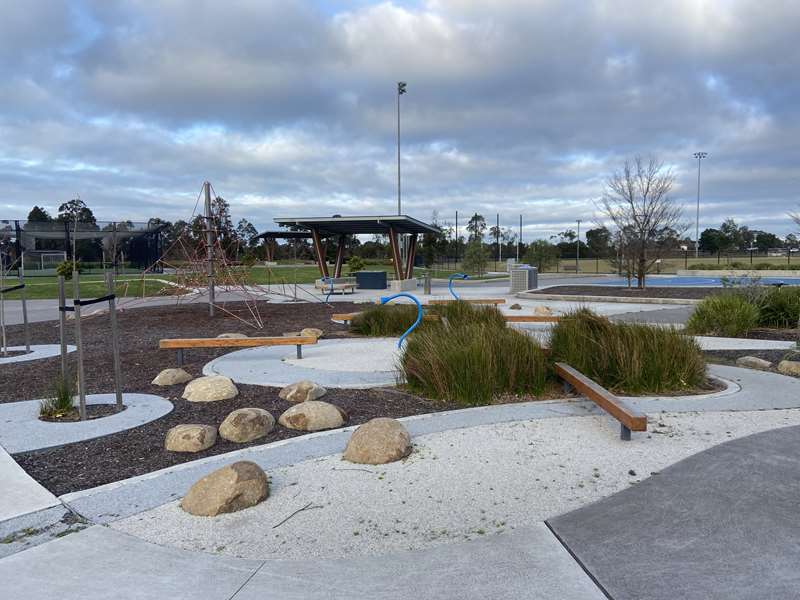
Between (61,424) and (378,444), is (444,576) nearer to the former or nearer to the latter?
(378,444)

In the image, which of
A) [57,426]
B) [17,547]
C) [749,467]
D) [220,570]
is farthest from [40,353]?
[749,467]

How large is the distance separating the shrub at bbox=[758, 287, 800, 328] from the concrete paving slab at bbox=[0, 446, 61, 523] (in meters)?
12.2

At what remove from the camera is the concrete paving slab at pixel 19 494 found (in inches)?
149

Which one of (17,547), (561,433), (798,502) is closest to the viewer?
(17,547)

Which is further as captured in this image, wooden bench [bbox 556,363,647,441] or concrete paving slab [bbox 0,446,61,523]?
wooden bench [bbox 556,363,647,441]

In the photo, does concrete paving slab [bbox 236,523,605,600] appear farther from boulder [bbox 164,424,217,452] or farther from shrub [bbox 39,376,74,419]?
shrub [bbox 39,376,74,419]

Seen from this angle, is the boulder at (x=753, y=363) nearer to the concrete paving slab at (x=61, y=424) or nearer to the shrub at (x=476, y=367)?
the shrub at (x=476, y=367)

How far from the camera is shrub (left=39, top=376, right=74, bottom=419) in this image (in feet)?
19.6

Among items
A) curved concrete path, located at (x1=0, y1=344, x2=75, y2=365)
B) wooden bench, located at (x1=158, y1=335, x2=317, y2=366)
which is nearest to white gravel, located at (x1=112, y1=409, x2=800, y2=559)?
wooden bench, located at (x1=158, y1=335, x2=317, y2=366)

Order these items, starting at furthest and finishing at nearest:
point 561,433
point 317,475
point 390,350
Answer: point 390,350 → point 561,433 → point 317,475

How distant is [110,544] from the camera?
11.0 ft

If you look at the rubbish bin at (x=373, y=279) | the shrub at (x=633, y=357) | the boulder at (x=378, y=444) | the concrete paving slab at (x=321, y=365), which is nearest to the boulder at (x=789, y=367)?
the shrub at (x=633, y=357)

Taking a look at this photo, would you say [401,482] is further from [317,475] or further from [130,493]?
[130,493]

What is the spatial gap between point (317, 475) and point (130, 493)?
1244mm
